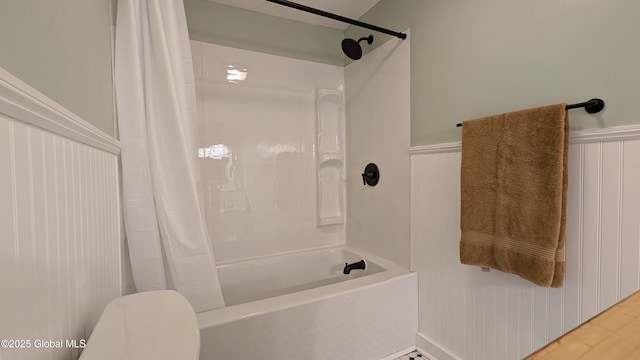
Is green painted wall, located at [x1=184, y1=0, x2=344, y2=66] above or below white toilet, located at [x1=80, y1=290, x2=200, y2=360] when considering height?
above

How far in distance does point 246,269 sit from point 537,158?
169 centimetres

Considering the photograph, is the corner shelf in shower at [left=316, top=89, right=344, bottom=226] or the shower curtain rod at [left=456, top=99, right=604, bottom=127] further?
the corner shelf in shower at [left=316, top=89, right=344, bottom=226]

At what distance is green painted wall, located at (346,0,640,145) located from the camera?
0.82 meters

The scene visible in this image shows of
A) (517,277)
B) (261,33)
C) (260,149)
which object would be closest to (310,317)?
(517,277)

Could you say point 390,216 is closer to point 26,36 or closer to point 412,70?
point 412,70

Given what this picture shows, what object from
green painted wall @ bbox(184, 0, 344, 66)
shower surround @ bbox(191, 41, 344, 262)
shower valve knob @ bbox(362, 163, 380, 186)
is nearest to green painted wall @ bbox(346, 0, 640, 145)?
shower valve knob @ bbox(362, 163, 380, 186)

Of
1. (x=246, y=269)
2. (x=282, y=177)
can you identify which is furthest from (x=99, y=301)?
(x=282, y=177)

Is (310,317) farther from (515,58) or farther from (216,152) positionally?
(515,58)

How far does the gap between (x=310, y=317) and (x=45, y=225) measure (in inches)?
40.9

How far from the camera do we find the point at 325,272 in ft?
6.63

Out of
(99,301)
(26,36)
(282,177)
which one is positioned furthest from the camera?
(282,177)

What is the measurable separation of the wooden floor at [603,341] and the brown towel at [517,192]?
2.02ft

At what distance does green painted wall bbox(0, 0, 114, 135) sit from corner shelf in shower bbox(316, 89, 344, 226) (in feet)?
4.39

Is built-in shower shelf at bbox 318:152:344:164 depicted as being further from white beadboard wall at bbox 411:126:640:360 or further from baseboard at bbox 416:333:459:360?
baseboard at bbox 416:333:459:360
